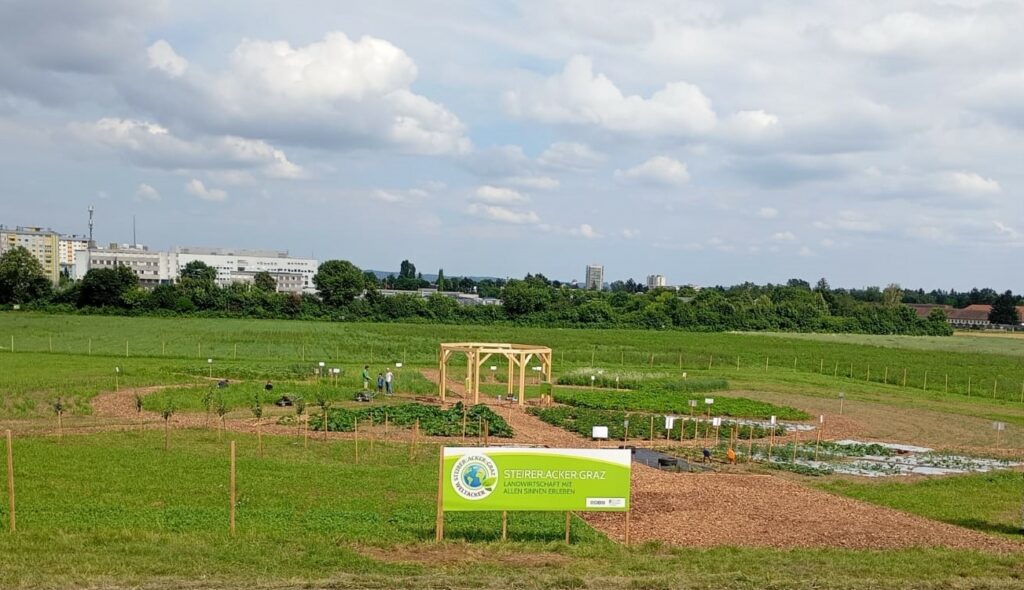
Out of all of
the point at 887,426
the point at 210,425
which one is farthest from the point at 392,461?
the point at 887,426

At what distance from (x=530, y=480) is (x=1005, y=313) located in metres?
174

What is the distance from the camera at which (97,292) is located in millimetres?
96562

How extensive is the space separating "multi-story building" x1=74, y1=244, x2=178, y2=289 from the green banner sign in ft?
621

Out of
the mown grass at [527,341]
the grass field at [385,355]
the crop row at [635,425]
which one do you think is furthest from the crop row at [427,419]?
the mown grass at [527,341]

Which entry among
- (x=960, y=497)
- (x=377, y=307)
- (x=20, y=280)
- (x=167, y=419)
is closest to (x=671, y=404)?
(x=960, y=497)

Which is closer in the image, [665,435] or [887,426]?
[665,435]

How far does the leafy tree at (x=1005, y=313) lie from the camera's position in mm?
158375

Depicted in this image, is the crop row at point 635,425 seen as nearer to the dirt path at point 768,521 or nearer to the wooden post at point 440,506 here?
the dirt path at point 768,521

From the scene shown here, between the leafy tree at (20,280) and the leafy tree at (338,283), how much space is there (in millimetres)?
33484

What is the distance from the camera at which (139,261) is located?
191 metres

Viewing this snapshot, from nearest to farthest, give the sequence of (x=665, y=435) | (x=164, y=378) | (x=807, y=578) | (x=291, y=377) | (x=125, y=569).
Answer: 1. (x=125, y=569)
2. (x=807, y=578)
3. (x=665, y=435)
4. (x=164, y=378)
5. (x=291, y=377)

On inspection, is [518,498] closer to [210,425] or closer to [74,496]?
[74,496]

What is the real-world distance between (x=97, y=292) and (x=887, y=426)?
89.7 m

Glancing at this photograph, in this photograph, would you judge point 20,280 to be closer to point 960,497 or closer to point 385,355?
point 385,355
